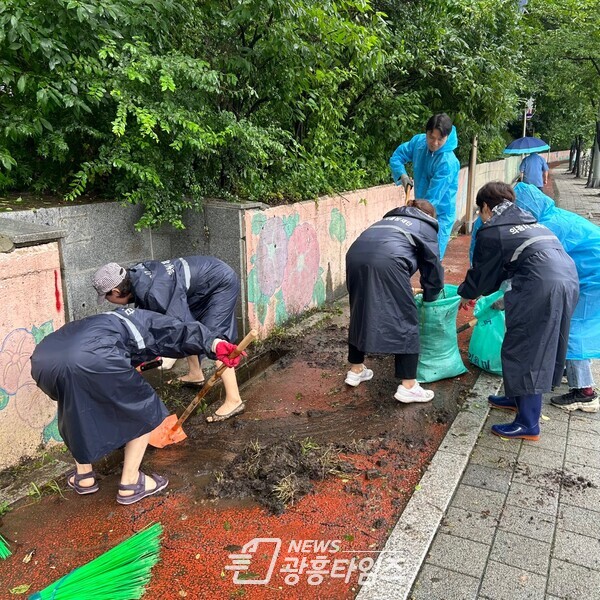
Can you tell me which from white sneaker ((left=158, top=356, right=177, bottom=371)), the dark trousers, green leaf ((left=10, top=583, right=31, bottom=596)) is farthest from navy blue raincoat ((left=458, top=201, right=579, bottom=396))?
green leaf ((left=10, top=583, right=31, bottom=596))

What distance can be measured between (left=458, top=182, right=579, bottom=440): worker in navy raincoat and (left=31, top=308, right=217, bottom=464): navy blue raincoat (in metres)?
1.98

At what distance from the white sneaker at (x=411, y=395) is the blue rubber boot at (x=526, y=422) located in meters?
0.62

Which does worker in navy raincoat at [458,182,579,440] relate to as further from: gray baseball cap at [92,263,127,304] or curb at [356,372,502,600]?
gray baseball cap at [92,263,127,304]

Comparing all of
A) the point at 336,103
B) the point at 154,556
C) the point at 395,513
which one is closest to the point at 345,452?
the point at 395,513

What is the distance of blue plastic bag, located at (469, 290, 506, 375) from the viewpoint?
4465mm

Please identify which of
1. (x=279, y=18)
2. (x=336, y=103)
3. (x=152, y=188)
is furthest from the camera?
(x=336, y=103)

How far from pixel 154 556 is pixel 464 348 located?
12.1 feet

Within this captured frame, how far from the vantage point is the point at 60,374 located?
8.72 ft

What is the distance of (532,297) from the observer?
342 centimetres

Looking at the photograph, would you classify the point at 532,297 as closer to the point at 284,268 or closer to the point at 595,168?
the point at 284,268

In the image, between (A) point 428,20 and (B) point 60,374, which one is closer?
(B) point 60,374

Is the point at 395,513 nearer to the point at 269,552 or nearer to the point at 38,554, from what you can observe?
the point at 269,552

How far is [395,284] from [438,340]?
80cm

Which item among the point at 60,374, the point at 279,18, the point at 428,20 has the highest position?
the point at 428,20
